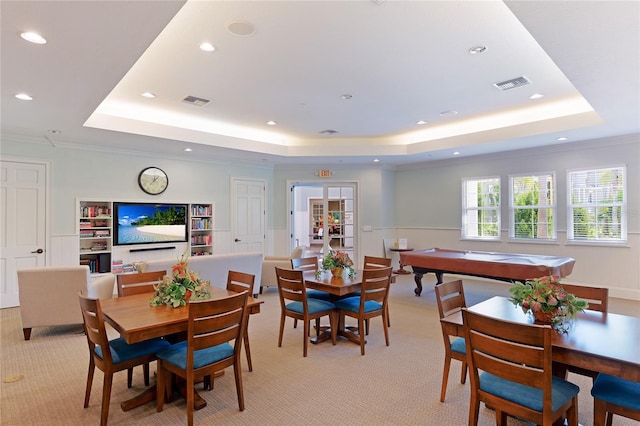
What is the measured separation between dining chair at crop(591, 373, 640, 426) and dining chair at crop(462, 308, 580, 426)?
0.37 feet

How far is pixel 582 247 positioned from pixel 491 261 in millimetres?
2756

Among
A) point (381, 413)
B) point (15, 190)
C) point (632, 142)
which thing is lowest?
point (381, 413)

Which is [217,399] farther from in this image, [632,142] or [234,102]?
[632,142]

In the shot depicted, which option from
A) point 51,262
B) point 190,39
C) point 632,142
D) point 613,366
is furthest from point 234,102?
point 632,142

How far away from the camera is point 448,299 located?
283 cm

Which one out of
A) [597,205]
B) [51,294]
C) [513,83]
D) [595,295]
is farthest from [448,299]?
[597,205]

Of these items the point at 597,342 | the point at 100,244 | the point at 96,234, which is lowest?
the point at 597,342

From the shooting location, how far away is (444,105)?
5336 millimetres

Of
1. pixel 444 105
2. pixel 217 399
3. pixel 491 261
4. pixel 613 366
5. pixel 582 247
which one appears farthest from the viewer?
pixel 582 247

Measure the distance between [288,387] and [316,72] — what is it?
10.7 feet

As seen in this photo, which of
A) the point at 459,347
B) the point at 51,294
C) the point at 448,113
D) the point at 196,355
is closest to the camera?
the point at 196,355

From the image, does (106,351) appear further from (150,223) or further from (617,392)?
(150,223)

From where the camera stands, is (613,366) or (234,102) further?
(234,102)

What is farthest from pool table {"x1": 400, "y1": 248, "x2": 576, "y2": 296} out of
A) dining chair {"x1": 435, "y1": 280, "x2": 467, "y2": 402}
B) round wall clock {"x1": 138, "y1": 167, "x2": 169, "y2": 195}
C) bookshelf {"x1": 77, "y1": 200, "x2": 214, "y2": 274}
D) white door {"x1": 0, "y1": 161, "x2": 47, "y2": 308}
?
white door {"x1": 0, "y1": 161, "x2": 47, "y2": 308}
